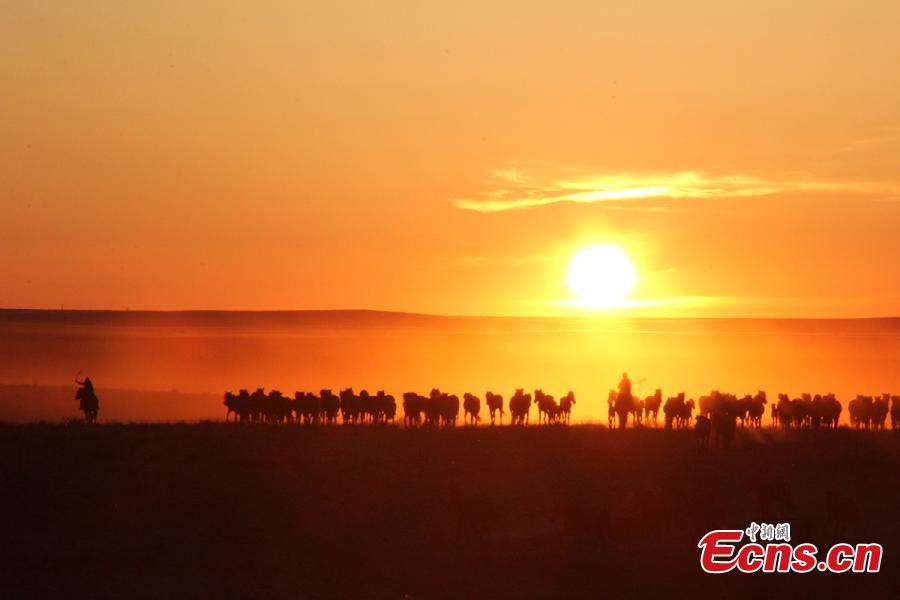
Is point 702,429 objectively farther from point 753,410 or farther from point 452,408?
point 452,408

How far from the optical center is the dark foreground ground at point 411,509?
22.3 meters

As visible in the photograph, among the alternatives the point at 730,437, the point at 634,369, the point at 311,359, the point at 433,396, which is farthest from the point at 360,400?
the point at 311,359

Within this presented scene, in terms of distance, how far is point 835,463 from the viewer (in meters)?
31.9

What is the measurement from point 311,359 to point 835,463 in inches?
2769

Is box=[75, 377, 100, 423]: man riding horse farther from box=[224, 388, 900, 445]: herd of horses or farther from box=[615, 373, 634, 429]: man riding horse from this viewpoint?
box=[615, 373, 634, 429]: man riding horse

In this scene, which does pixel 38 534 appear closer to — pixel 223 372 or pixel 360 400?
pixel 360 400

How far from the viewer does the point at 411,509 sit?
89.1ft

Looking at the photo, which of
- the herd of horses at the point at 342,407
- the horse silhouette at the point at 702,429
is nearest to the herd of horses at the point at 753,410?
the horse silhouette at the point at 702,429

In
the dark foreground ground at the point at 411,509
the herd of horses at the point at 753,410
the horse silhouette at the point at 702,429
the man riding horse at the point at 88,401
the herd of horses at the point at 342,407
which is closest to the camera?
→ the dark foreground ground at the point at 411,509

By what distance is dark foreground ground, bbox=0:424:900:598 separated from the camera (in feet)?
73.1

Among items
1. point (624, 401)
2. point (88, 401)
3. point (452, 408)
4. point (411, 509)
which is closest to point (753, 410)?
point (624, 401)

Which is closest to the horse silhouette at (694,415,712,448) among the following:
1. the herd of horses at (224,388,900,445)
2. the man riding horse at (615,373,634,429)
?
the herd of horses at (224,388,900,445)

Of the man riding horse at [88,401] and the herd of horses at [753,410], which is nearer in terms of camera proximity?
the man riding horse at [88,401]

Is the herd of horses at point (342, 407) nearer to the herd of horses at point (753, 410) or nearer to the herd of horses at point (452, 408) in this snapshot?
the herd of horses at point (452, 408)
